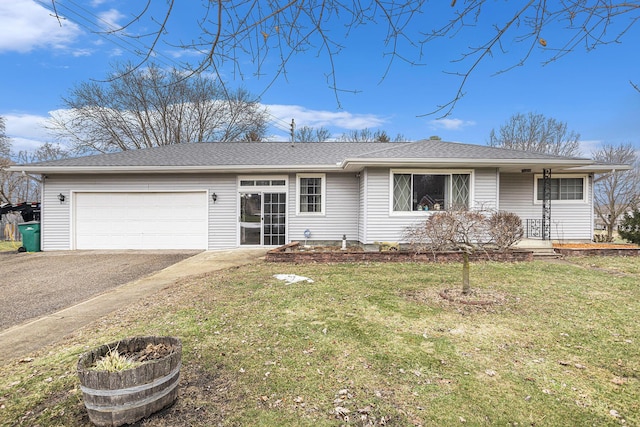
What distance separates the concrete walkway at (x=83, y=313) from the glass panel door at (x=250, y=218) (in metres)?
2.79

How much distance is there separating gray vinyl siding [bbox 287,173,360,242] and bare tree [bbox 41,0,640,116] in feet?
28.6

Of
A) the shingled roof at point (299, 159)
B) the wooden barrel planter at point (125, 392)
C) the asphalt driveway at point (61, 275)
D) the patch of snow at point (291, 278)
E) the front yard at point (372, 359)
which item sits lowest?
the asphalt driveway at point (61, 275)

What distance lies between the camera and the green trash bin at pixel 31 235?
36.3 feet

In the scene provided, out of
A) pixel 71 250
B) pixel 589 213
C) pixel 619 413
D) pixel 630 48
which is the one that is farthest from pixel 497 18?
pixel 71 250

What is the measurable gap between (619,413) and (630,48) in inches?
115

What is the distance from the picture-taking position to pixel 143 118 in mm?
23031

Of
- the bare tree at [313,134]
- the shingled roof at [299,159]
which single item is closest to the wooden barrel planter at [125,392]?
the shingled roof at [299,159]

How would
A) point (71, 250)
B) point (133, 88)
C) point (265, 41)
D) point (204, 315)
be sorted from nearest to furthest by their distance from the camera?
point (265, 41)
point (204, 315)
point (71, 250)
point (133, 88)

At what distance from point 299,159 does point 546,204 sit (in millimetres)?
8984

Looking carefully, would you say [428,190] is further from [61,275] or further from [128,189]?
[128,189]

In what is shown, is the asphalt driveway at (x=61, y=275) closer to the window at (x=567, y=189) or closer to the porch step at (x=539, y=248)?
the porch step at (x=539, y=248)

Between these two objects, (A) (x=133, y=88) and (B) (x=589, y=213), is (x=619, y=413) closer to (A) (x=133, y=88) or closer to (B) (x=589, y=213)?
(B) (x=589, y=213)

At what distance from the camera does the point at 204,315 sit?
4.44 meters

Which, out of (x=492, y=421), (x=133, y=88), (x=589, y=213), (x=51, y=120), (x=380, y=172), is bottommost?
(x=492, y=421)
